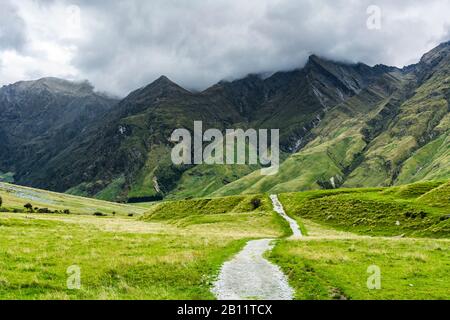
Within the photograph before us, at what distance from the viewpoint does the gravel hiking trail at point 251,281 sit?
22641 mm

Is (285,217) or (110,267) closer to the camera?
(110,267)

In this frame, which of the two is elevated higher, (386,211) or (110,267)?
(386,211)

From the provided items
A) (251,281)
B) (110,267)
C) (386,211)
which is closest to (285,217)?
(386,211)

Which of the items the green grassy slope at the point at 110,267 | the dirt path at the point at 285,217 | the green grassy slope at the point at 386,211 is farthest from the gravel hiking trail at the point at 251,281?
the green grassy slope at the point at 386,211

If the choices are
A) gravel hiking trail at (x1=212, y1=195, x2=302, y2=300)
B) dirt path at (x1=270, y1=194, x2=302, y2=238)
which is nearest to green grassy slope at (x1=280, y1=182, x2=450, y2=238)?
dirt path at (x1=270, y1=194, x2=302, y2=238)

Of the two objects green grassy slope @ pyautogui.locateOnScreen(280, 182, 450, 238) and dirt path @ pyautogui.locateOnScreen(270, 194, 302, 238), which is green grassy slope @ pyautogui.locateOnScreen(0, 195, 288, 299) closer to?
dirt path @ pyautogui.locateOnScreen(270, 194, 302, 238)

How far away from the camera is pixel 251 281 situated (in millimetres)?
26141

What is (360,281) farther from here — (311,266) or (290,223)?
(290,223)

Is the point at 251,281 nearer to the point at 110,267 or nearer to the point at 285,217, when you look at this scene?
the point at 110,267

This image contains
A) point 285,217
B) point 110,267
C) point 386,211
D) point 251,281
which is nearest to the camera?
point 251,281

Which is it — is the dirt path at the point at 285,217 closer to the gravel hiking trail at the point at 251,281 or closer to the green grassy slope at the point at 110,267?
the green grassy slope at the point at 110,267
